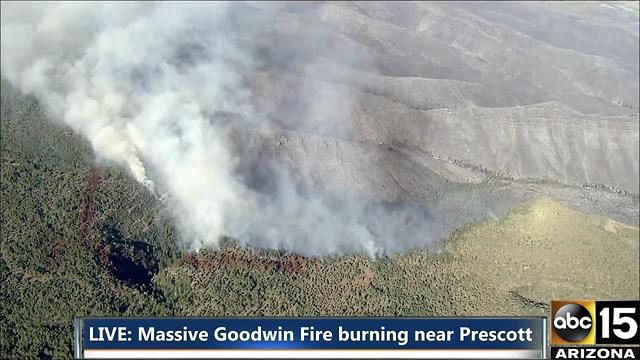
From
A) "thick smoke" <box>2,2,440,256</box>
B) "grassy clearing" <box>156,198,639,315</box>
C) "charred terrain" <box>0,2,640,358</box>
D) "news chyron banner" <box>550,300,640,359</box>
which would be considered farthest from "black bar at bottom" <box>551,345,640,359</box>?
"thick smoke" <box>2,2,440,256</box>

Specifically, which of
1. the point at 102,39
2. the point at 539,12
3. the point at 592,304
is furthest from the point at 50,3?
the point at 539,12

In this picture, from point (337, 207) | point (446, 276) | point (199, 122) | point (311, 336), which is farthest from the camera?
point (199, 122)

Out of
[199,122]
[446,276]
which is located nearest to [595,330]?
[446,276]

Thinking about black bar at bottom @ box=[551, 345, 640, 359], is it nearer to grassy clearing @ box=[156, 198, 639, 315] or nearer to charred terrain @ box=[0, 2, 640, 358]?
charred terrain @ box=[0, 2, 640, 358]

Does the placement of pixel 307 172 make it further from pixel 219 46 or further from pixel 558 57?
pixel 558 57

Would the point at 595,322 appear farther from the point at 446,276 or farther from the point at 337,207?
the point at 337,207

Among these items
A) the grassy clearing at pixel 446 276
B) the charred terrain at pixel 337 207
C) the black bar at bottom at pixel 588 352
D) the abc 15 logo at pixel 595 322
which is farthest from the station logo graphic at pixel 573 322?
the grassy clearing at pixel 446 276
